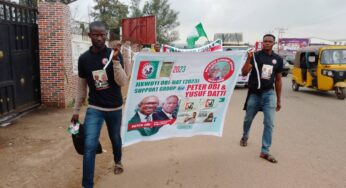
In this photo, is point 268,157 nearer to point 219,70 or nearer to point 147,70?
point 219,70

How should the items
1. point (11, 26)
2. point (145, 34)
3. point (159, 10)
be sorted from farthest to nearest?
1. point (159, 10)
2. point (145, 34)
3. point (11, 26)

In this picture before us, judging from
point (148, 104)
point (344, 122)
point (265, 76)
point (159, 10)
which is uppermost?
point (159, 10)

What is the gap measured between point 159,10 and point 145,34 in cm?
2515

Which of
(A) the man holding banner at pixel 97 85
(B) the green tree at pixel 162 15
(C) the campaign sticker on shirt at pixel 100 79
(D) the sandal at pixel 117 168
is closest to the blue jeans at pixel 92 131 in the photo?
(A) the man holding banner at pixel 97 85

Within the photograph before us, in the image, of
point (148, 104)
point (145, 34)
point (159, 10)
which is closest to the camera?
point (148, 104)

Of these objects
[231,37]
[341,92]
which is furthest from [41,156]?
[231,37]

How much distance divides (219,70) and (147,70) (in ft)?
4.08

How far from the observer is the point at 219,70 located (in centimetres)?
511

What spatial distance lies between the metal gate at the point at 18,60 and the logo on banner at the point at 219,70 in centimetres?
513

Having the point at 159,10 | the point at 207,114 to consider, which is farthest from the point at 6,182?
the point at 159,10

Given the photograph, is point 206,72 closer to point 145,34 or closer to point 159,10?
point 145,34

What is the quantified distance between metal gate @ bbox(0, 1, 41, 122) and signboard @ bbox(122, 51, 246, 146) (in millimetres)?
4530

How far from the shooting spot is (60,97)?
9336mm

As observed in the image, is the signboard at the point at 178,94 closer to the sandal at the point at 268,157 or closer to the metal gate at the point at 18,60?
the sandal at the point at 268,157
